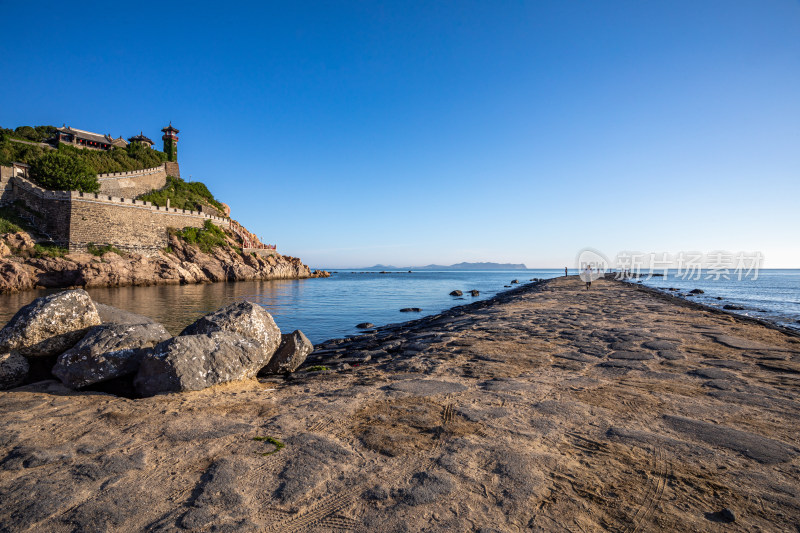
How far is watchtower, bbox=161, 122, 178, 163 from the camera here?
215 ft

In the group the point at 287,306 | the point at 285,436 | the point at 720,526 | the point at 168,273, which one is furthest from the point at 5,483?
the point at 168,273

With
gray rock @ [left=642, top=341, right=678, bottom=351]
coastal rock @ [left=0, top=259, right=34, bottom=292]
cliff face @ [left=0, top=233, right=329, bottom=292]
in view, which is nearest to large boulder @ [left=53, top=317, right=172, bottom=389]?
gray rock @ [left=642, top=341, right=678, bottom=351]

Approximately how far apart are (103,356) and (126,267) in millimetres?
35870

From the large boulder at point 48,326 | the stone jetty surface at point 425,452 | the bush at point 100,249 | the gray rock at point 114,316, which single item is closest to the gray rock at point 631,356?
the stone jetty surface at point 425,452

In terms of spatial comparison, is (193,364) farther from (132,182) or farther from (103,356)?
(132,182)

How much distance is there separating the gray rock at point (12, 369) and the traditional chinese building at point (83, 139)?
67.6 metres

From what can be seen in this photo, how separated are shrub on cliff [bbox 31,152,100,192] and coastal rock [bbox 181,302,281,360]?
46470 mm

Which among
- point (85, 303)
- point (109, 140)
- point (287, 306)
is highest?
point (109, 140)

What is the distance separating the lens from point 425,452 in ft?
10.4

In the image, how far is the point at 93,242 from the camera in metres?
34.7

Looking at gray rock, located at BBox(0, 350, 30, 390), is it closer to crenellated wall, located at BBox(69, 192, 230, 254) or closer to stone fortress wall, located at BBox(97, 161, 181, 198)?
crenellated wall, located at BBox(69, 192, 230, 254)

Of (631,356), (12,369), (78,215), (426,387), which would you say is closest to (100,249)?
(78,215)

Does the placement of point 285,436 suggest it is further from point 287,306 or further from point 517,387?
point 287,306

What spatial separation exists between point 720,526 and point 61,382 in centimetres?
757
